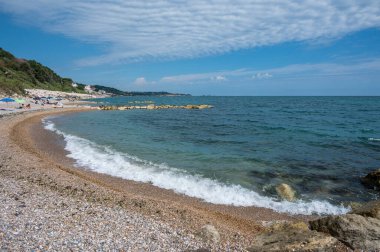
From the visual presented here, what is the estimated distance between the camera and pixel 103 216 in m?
8.81

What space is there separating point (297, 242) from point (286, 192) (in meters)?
5.70

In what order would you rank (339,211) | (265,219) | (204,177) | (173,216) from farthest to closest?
(204,177), (339,211), (265,219), (173,216)

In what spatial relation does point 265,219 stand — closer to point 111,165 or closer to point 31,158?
point 111,165

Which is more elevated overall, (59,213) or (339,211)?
(59,213)

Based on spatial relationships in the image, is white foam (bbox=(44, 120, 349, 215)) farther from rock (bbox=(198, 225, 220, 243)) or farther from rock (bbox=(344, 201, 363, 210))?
rock (bbox=(198, 225, 220, 243))

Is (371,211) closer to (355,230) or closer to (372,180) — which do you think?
(355,230)

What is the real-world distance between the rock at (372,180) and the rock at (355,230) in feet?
23.0

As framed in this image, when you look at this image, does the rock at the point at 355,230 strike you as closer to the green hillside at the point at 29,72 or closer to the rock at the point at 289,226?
the rock at the point at 289,226

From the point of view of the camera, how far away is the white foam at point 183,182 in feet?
38.4

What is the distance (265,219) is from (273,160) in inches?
A: 345

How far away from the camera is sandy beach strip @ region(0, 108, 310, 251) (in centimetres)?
716

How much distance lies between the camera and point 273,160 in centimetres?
1884

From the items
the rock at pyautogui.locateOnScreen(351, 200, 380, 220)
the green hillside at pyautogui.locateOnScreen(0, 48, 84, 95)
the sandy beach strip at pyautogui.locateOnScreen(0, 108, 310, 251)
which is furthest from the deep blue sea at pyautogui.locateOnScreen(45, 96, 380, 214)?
the green hillside at pyautogui.locateOnScreen(0, 48, 84, 95)

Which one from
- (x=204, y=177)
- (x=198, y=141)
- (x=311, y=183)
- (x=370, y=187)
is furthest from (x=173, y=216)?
(x=198, y=141)
